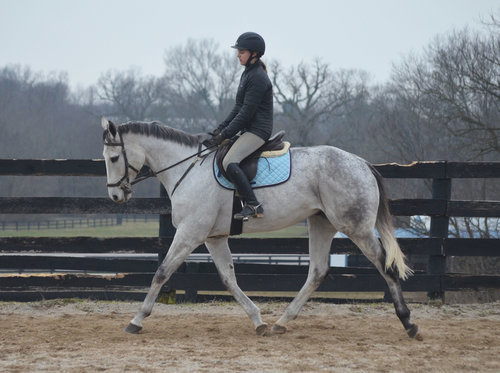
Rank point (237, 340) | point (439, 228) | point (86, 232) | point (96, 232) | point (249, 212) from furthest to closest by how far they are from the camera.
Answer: point (96, 232) → point (86, 232) → point (439, 228) → point (249, 212) → point (237, 340)

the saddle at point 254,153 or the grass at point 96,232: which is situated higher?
the saddle at point 254,153

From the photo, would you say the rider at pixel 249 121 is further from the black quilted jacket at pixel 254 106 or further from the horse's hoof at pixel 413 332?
the horse's hoof at pixel 413 332

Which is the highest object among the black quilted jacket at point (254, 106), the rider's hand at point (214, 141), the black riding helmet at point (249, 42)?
the black riding helmet at point (249, 42)

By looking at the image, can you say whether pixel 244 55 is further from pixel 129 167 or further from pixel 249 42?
pixel 129 167

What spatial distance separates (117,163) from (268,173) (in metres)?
1.53

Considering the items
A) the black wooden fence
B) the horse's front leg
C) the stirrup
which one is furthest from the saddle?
the black wooden fence

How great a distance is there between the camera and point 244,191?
6.40m

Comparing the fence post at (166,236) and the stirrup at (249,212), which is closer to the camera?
the stirrup at (249,212)

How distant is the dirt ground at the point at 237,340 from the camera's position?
5.25m

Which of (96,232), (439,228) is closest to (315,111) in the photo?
(96,232)

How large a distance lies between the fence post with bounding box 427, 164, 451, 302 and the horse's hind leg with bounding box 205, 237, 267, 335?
2919 mm

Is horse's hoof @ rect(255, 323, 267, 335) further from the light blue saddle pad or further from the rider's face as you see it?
the rider's face

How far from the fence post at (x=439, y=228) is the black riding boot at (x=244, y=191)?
9.99ft

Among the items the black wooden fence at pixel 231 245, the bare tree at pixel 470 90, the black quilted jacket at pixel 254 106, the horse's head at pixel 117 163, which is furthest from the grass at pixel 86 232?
the black quilted jacket at pixel 254 106
